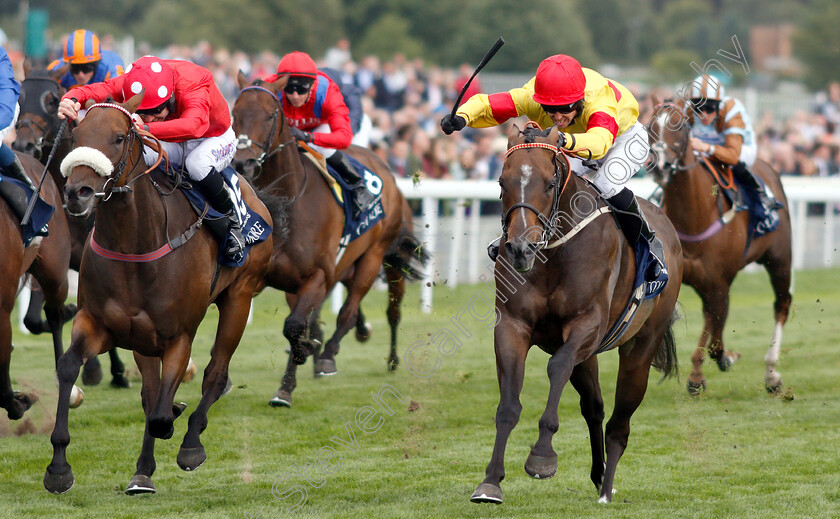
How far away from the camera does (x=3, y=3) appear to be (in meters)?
30.8

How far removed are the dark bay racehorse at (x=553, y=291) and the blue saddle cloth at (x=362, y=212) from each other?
8.24ft

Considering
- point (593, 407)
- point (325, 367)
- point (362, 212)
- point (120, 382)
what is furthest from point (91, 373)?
point (593, 407)

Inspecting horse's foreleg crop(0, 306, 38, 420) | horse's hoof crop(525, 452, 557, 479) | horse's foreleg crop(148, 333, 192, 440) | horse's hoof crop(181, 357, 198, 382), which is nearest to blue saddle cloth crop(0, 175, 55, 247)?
Result: horse's foreleg crop(0, 306, 38, 420)

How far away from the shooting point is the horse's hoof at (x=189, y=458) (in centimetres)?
486

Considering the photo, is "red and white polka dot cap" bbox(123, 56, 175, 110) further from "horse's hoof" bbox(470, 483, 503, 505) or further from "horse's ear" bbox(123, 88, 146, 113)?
"horse's hoof" bbox(470, 483, 503, 505)

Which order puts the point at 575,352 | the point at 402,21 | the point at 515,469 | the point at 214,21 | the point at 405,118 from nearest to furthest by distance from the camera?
1. the point at 575,352
2. the point at 515,469
3. the point at 405,118
4. the point at 214,21
5. the point at 402,21

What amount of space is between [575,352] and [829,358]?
196 inches

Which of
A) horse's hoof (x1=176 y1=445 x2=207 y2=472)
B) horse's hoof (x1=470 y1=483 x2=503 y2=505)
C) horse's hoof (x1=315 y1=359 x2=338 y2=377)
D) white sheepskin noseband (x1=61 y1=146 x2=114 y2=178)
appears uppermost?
white sheepskin noseband (x1=61 y1=146 x2=114 y2=178)

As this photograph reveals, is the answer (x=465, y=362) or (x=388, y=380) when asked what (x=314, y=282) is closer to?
(x=388, y=380)

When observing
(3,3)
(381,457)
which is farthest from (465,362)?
(3,3)

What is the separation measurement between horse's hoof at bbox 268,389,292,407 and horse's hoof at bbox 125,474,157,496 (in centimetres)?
204

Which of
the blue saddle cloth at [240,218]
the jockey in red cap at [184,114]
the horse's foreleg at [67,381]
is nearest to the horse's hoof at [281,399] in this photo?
the blue saddle cloth at [240,218]

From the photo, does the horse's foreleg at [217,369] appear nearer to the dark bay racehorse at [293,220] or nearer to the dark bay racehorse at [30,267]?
the dark bay racehorse at [30,267]

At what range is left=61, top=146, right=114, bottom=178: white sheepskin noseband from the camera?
13.3ft
